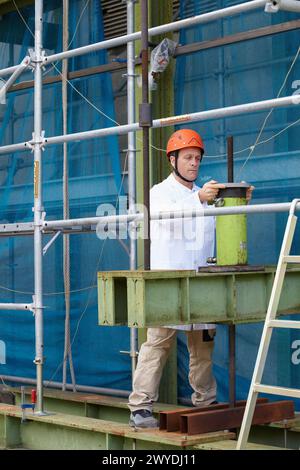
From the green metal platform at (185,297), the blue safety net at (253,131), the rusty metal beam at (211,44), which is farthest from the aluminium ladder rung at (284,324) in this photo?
the rusty metal beam at (211,44)

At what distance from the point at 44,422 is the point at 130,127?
2.18 metres

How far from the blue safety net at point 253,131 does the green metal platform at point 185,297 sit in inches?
48.2

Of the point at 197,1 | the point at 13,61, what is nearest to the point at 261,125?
the point at 197,1

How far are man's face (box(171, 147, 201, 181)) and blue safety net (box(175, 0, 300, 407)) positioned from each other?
995 mm

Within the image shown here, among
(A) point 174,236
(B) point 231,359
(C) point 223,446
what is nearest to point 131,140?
(A) point 174,236

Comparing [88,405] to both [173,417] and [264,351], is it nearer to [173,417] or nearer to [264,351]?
[173,417]

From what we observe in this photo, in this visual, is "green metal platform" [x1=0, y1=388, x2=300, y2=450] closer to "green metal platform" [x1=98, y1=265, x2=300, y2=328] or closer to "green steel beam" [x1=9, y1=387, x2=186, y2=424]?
"green steel beam" [x1=9, y1=387, x2=186, y2=424]

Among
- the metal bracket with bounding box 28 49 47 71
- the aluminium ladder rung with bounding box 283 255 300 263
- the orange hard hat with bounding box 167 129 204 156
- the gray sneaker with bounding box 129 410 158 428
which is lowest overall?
the gray sneaker with bounding box 129 410 158 428

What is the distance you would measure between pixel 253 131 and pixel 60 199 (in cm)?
224

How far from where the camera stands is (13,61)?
10.1m

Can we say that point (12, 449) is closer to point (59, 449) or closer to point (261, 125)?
point (59, 449)

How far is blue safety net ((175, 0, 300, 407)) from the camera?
760 cm

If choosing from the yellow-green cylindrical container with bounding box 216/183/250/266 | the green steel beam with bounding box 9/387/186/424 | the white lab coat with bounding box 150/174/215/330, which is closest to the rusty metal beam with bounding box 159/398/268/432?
the white lab coat with bounding box 150/174/215/330

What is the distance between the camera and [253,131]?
7.86m
